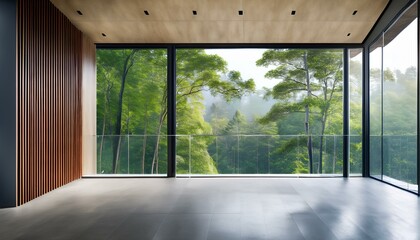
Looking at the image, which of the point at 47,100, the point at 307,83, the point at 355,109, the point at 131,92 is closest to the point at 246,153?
the point at 355,109

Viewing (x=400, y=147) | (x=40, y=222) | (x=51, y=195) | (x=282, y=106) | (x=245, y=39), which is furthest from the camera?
(x=282, y=106)

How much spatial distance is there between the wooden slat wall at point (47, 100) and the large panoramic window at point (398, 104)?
6009mm

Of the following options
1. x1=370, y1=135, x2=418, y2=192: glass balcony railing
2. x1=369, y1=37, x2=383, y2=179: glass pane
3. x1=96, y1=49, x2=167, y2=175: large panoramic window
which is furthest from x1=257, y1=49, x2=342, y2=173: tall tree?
x1=370, y1=135, x2=418, y2=192: glass balcony railing

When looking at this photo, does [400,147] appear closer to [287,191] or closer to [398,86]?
[398,86]

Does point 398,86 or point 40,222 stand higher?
point 398,86

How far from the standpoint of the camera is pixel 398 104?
6.59 meters

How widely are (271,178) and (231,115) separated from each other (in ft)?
23.2

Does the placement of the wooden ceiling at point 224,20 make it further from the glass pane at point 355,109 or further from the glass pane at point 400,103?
the glass pane at point 400,103

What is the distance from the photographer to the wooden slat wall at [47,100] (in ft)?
17.8

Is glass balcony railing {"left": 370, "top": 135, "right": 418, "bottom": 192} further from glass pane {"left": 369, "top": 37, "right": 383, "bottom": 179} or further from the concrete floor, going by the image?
the concrete floor

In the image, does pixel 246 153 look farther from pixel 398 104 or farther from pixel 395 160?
pixel 398 104

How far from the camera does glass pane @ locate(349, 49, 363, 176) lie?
8109 millimetres

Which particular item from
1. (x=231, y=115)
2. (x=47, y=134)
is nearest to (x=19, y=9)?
(x=47, y=134)

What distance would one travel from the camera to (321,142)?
845 cm
